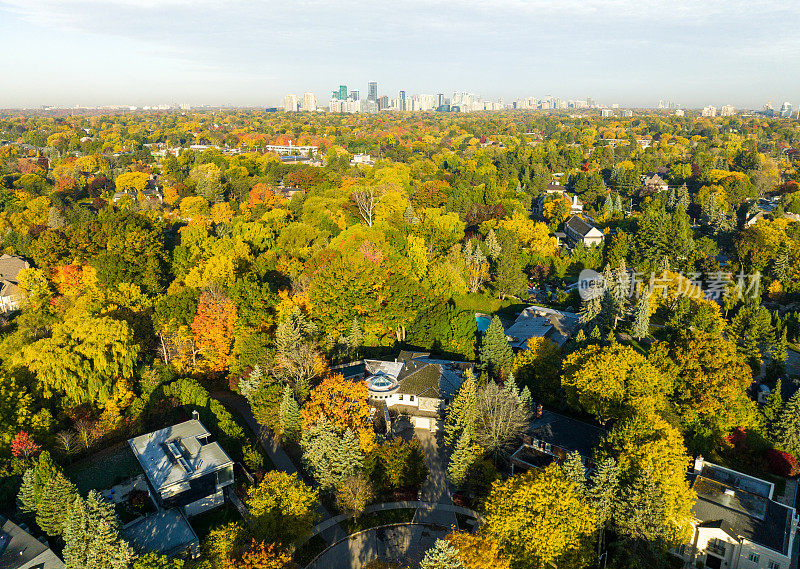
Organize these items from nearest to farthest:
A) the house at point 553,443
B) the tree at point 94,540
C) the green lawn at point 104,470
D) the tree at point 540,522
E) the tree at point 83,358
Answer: the tree at point 94,540
the tree at point 540,522
the house at point 553,443
the green lawn at point 104,470
the tree at point 83,358

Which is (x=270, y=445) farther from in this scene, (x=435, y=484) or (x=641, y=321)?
(x=641, y=321)

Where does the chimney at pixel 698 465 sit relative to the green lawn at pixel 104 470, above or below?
above

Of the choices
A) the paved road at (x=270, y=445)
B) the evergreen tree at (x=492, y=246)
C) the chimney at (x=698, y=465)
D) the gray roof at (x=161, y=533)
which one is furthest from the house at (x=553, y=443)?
the evergreen tree at (x=492, y=246)

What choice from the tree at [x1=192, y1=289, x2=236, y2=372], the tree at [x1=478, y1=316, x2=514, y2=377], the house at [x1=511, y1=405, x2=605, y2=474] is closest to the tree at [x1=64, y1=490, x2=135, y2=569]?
the tree at [x1=192, y1=289, x2=236, y2=372]

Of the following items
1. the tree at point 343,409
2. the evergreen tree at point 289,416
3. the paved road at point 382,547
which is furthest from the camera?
the evergreen tree at point 289,416

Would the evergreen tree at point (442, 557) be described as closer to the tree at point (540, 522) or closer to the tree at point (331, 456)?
the tree at point (540, 522)

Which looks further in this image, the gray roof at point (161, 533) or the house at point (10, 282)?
the house at point (10, 282)

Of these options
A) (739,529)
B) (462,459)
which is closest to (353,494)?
(462,459)
